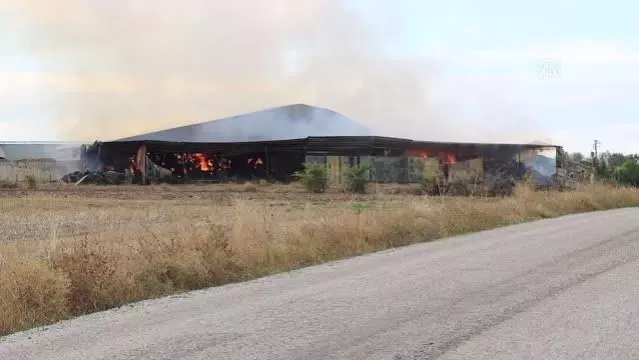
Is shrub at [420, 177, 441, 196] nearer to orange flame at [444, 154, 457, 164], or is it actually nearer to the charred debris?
the charred debris

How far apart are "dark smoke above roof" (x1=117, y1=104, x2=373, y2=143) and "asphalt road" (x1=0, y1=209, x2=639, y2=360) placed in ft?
158

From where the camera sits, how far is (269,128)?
61688 mm

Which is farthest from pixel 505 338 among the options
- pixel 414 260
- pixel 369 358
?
pixel 414 260

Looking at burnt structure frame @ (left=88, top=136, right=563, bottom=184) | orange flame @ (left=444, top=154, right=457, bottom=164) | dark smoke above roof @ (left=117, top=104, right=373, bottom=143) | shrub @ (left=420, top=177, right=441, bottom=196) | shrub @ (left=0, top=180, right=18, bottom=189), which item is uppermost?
dark smoke above roof @ (left=117, top=104, right=373, bottom=143)

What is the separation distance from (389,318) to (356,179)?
38890 mm

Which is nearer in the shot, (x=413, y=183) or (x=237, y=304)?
(x=237, y=304)

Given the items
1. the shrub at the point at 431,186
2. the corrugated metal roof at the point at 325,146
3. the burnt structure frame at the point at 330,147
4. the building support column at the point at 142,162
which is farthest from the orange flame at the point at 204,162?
the shrub at the point at 431,186

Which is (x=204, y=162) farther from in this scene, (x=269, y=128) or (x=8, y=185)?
(x=8, y=185)

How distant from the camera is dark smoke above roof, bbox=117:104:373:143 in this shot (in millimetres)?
59844

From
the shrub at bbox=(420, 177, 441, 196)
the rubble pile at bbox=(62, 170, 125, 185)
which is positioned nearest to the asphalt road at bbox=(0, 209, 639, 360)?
the shrub at bbox=(420, 177, 441, 196)

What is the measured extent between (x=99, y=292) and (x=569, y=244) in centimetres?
952

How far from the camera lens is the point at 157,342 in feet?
22.2

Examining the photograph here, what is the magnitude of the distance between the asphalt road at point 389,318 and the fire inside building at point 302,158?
4154 cm

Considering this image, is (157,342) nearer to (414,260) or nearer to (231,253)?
(231,253)
